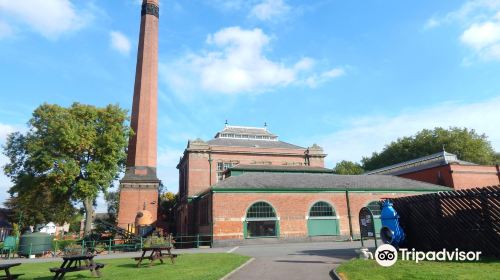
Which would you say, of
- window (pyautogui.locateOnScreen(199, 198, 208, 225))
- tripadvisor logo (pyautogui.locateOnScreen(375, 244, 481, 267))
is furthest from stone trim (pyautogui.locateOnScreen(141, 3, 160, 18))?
tripadvisor logo (pyautogui.locateOnScreen(375, 244, 481, 267))

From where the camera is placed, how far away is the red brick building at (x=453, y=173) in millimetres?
32344

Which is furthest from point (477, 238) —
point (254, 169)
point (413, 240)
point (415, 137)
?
point (415, 137)

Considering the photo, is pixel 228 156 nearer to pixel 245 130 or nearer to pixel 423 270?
pixel 245 130

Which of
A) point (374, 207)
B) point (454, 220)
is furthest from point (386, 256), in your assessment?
point (374, 207)

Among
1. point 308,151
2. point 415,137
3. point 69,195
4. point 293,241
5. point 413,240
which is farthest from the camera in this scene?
point 415,137

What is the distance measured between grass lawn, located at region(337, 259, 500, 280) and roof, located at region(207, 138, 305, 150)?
32.4m

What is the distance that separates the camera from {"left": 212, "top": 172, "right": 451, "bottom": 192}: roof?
25719 mm

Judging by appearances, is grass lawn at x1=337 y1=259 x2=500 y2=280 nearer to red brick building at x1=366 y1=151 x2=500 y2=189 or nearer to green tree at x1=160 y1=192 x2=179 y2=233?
red brick building at x1=366 y1=151 x2=500 y2=189

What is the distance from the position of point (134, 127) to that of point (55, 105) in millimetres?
7132

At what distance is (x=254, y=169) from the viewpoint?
113 feet

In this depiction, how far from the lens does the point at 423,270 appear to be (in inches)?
351

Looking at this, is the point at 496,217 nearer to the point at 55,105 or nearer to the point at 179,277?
the point at 179,277

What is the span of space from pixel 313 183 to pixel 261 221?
17.9ft

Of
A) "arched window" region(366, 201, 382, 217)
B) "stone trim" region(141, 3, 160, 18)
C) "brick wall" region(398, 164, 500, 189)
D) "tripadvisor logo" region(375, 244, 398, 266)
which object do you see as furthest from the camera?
"stone trim" region(141, 3, 160, 18)
